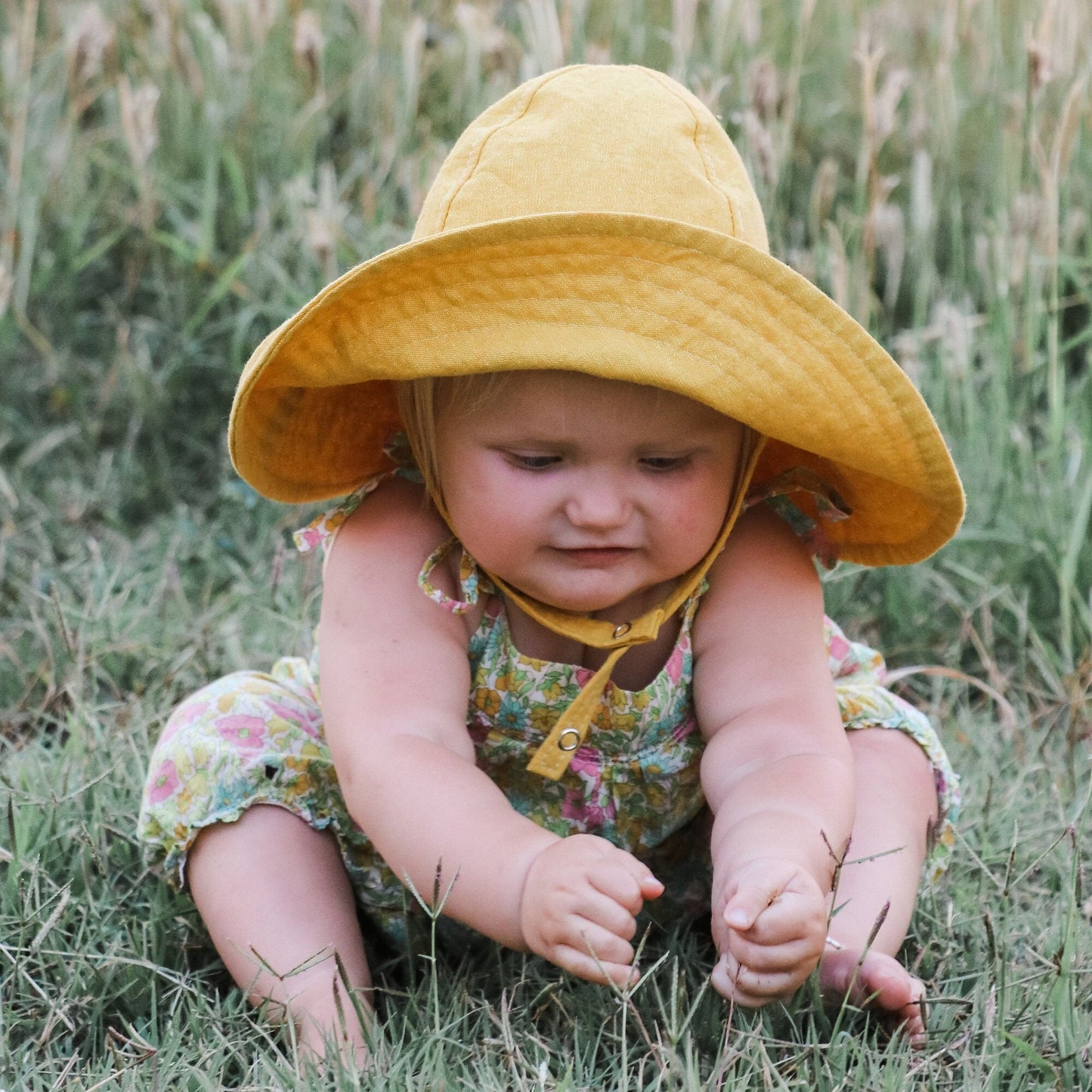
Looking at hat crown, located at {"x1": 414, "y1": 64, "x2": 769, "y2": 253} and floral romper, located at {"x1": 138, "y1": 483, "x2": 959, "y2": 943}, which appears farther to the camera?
floral romper, located at {"x1": 138, "y1": 483, "x2": 959, "y2": 943}

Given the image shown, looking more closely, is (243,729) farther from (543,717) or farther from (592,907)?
(592,907)

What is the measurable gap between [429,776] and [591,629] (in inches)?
10.4

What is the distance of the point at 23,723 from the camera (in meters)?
2.37

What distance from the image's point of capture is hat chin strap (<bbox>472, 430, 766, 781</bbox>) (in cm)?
171

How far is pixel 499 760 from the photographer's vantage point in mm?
1830

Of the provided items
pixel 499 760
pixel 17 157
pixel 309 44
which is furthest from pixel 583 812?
pixel 17 157

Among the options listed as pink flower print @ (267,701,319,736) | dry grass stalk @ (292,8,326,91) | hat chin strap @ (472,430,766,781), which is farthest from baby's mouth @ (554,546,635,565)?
dry grass stalk @ (292,8,326,91)

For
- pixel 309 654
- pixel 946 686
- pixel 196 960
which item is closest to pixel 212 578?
pixel 309 654

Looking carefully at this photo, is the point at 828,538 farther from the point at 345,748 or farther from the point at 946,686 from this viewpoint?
the point at 946,686

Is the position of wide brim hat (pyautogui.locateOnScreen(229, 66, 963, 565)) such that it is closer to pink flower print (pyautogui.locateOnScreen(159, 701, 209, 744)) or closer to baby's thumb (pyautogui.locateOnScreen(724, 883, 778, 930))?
pink flower print (pyautogui.locateOnScreen(159, 701, 209, 744))

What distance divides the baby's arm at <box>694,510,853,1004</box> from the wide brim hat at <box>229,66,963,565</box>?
0.15 meters

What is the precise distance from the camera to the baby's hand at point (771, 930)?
136 centimetres

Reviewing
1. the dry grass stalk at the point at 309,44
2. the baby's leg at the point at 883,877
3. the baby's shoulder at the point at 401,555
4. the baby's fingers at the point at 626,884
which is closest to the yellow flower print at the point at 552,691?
the baby's shoulder at the point at 401,555

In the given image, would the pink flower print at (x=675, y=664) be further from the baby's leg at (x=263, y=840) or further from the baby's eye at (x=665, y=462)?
the baby's leg at (x=263, y=840)
